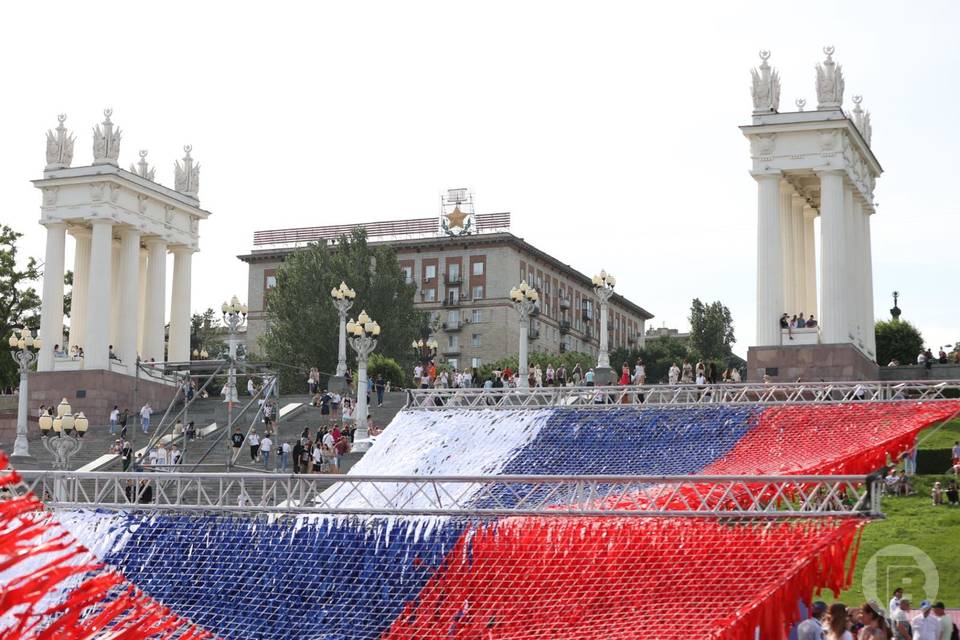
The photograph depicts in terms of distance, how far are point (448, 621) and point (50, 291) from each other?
4117 centimetres

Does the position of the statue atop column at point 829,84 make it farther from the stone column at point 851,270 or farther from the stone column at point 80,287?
the stone column at point 80,287

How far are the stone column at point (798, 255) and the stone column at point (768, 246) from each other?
3094 millimetres

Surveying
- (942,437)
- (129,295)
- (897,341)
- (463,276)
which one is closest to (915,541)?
(942,437)

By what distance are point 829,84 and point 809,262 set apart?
7.67 meters

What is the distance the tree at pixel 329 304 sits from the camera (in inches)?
2928

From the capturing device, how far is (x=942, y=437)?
36.1m

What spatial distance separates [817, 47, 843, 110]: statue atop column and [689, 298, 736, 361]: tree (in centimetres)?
3994

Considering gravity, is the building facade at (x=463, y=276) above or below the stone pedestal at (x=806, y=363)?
above

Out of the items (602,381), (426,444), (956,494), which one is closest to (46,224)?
(602,381)

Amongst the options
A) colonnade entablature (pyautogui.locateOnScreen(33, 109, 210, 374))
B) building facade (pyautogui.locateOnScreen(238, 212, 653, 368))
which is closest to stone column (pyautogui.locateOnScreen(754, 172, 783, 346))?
colonnade entablature (pyautogui.locateOnScreen(33, 109, 210, 374))

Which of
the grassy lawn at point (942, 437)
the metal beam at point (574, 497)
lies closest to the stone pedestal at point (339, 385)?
the grassy lawn at point (942, 437)

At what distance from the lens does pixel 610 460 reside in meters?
31.2

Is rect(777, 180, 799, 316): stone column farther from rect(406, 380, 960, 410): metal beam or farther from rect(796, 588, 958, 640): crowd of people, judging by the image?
rect(796, 588, 958, 640): crowd of people

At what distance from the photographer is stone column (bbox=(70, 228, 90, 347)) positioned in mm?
56875
